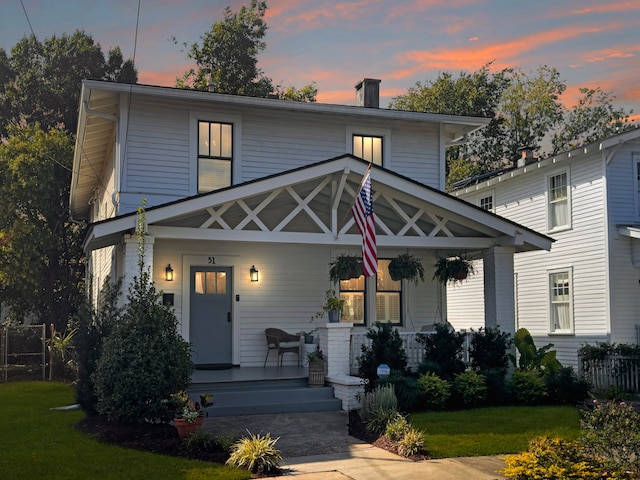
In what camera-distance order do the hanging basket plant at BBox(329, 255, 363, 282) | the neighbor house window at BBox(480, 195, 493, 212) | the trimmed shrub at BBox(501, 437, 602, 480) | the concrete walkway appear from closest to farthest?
the trimmed shrub at BBox(501, 437, 602, 480) → the concrete walkway → the hanging basket plant at BBox(329, 255, 363, 282) → the neighbor house window at BBox(480, 195, 493, 212)

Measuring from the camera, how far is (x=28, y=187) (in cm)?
2481

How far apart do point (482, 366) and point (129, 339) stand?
21.8 feet

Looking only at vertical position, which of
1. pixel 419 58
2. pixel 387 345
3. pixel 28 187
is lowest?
pixel 387 345

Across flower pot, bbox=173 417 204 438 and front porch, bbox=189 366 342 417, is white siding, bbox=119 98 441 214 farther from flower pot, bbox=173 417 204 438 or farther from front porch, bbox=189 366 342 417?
flower pot, bbox=173 417 204 438

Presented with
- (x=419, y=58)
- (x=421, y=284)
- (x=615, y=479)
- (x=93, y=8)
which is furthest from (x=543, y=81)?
(x=615, y=479)

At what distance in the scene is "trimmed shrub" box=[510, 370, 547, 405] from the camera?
12.6 metres

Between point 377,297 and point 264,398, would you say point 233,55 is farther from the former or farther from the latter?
point 264,398

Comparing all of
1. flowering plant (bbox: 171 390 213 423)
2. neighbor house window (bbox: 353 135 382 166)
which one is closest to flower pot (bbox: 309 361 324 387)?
flowering plant (bbox: 171 390 213 423)

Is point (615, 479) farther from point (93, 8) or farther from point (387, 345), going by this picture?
point (93, 8)

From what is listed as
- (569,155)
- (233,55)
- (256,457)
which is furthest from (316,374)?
(233,55)

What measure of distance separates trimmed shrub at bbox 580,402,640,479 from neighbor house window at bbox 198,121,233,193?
960 cm

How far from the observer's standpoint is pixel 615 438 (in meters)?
7.32

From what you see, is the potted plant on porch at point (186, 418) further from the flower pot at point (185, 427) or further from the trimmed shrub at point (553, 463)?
the trimmed shrub at point (553, 463)

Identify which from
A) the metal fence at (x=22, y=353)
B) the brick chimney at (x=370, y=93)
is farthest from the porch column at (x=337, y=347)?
the metal fence at (x=22, y=353)
